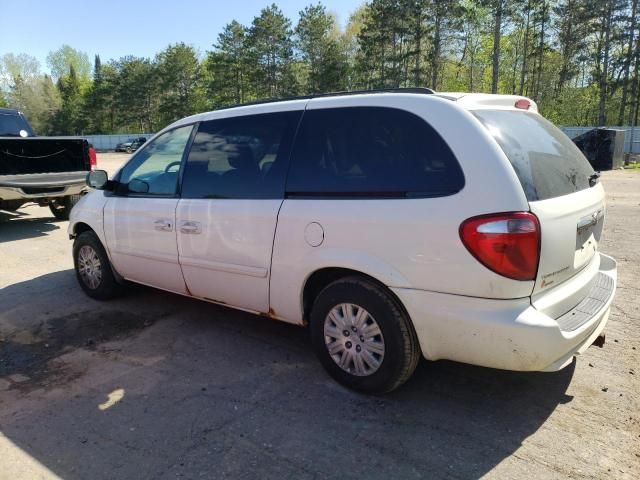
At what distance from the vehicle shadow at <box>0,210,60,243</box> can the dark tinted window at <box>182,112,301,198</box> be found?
6069mm

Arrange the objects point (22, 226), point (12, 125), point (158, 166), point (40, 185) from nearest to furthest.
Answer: point (158, 166) → point (40, 185) → point (22, 226) → point (12, 125)

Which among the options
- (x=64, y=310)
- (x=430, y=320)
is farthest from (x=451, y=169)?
(x=64, y=310)

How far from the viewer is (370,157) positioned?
118 inches

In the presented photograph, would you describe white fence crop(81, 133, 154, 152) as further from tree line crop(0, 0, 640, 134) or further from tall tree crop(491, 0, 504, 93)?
tall tree crop(491, 0, 504, 93)

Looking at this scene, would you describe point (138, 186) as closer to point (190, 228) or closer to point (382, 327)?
point (190, 228)

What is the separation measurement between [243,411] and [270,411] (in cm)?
17

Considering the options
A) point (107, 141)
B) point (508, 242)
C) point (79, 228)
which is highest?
point (107, 141)

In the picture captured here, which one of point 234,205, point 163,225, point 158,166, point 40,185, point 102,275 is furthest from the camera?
point 40,185

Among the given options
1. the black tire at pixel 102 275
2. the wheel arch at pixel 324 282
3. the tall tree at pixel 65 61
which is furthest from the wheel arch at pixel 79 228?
the tall tree at pixel 65 61

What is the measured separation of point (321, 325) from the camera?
3.25 metres

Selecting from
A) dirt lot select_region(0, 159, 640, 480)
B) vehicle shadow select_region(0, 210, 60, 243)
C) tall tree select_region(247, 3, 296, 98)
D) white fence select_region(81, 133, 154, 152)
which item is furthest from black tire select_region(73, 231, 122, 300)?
white fence select_region(81, 133, 154, 152)

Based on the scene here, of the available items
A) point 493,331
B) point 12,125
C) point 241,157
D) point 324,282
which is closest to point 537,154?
point 493,331

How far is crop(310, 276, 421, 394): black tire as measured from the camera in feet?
9.48

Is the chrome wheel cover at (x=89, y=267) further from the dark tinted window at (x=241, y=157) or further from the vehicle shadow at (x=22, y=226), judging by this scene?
the vehicle shadow at (x=22, y=226)
